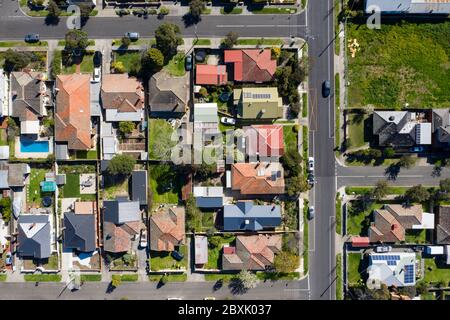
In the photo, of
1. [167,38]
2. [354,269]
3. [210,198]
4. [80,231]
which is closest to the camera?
[167,38]

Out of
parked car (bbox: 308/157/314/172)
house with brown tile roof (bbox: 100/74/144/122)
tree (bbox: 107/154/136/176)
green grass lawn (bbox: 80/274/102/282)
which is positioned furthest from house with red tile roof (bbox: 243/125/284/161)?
green grass lawn (bbox: 80/274/102/282)

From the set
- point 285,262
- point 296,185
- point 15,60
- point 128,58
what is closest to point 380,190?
point 296,185

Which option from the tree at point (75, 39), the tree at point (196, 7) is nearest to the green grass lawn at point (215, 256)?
the tree at point (196, 7)

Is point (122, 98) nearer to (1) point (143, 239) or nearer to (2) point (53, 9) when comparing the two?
(2) point (53, 9)
